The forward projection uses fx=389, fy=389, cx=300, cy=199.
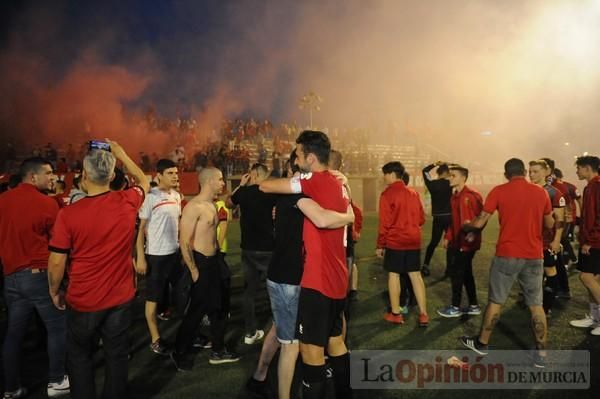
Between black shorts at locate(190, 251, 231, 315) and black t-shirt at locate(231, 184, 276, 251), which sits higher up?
black t-shirt at locate(231, 184, 276, 251)

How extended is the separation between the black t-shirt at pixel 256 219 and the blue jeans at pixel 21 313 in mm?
2126

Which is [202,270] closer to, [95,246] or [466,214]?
[95,246]

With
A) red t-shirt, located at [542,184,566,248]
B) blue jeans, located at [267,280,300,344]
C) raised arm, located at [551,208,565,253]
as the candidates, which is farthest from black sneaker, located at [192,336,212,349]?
red t-shirt, located at [542,184,566,248]

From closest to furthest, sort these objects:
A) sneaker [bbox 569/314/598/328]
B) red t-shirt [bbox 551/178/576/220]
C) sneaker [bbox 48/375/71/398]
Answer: sneaker [bbox 48/375/71/398], sneaker [bbox 569/314/598/328], red t-shirt [bbox 551/178/576/220]

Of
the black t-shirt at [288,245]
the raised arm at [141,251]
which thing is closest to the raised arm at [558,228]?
the black t-shirt at [288,245]

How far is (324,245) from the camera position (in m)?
2.80

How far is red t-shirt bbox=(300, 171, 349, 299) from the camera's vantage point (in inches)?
108

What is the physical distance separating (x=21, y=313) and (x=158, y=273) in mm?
1400

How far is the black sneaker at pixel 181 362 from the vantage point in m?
4.18

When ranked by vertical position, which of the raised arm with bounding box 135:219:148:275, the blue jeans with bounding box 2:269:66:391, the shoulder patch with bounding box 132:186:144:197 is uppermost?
the shoulder patch with bounding box 132:186:144:197

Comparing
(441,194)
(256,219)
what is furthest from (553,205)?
(256,219)

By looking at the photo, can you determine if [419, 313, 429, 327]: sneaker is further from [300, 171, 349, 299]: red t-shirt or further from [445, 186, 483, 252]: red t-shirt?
[300, 171, 349, 299]: red t-shirt

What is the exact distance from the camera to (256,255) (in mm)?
4848

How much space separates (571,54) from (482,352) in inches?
759
